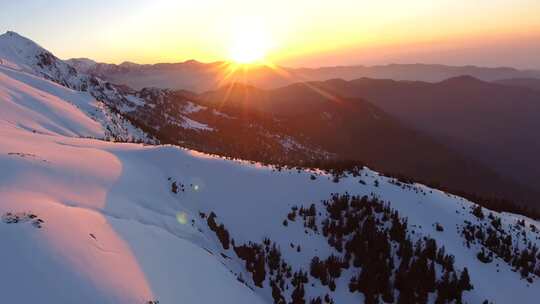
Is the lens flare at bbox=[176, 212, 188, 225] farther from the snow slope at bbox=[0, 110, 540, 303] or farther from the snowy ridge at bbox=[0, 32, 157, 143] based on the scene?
the snowy ridge at bbox=[0, 32, 157, 143]

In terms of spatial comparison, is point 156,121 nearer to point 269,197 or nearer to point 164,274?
point 269,197

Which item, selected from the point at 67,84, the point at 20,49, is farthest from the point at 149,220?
the point at 67,84

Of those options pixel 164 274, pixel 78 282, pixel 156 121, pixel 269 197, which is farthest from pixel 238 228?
pixel 156 121


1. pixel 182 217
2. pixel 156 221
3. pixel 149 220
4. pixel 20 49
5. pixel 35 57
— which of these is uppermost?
pixel 20 49

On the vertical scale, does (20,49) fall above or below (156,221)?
above

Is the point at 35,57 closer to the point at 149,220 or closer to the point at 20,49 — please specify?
the point at 20,49

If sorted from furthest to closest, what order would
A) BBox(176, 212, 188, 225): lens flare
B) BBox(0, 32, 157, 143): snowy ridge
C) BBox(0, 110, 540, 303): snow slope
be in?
BBox(0, 32, 157, 143): snowy ridge → BBox(176, 212, 188, 225): lens flare → BBox(0, 110, 540, 303): snow slope

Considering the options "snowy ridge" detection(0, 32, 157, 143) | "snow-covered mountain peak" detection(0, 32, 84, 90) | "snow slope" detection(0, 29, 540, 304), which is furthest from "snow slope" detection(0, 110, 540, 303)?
"snow-covered mountain peak" detection(0, 32, 84, 90)

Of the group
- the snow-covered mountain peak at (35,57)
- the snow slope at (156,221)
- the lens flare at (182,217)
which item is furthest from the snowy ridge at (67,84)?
the lens flare at (182,217)

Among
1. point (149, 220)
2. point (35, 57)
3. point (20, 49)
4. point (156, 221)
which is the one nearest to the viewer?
point (149, 220)
